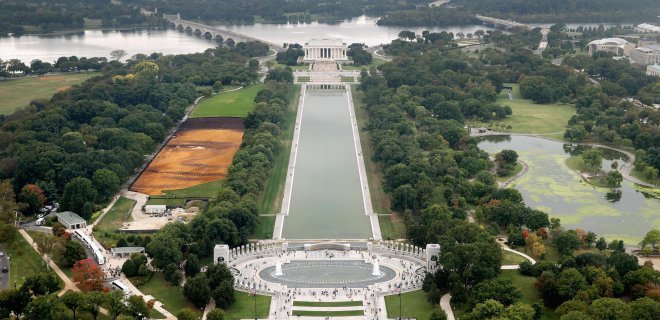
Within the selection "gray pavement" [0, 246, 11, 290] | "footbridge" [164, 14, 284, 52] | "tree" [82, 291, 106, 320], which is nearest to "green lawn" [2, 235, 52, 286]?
"gray pavement" [0, 246, 11, 290]

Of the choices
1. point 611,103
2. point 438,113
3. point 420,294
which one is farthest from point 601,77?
point 420,294

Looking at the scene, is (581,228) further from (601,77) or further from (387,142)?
(601,77)

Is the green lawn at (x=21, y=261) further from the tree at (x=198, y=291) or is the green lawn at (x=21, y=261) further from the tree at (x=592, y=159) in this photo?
the tree at (x=592, y=159)

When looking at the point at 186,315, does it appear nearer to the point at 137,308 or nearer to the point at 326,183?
the point at 137,308

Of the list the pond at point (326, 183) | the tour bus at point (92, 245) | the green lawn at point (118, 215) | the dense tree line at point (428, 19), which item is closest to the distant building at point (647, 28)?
the dense tree line at point (428, 19)

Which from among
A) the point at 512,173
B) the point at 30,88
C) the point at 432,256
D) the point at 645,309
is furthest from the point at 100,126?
the point at 645,309

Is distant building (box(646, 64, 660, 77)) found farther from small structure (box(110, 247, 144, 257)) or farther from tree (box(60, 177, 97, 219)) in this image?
small structure (box(110, 247, 144, 257))
